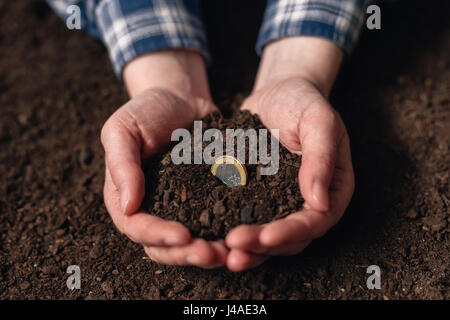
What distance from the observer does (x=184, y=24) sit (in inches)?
95.2

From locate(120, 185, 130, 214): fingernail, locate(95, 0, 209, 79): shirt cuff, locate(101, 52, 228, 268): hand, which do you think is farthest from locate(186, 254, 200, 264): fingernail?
locate(95, 0, 209, 79): shirt cuff

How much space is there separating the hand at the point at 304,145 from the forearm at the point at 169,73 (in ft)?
1.11

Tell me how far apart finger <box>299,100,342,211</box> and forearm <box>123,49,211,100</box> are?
778 mm

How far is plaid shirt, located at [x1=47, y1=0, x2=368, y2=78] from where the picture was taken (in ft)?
7.54

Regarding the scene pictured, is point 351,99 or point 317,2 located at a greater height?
point 317,2

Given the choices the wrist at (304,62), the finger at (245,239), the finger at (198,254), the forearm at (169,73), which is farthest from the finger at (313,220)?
the forearm at (169,73)

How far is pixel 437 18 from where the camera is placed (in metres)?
2.88

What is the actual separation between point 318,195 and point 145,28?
4.85 feet

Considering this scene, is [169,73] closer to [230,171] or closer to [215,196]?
[230,171]

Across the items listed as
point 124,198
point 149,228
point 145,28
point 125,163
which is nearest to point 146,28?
point 145,28

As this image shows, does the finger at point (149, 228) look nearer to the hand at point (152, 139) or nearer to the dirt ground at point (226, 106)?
the hand at point (152, 139)

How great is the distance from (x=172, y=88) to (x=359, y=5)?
3.93ft
